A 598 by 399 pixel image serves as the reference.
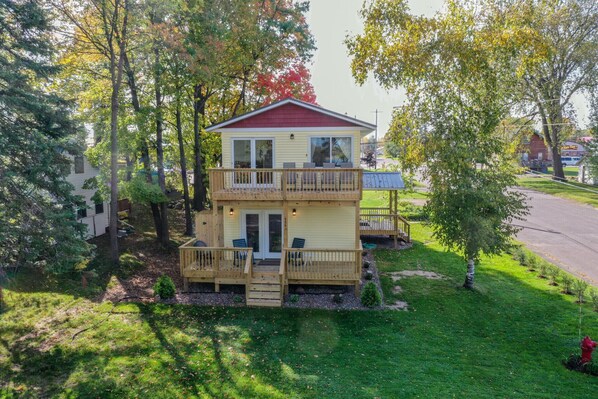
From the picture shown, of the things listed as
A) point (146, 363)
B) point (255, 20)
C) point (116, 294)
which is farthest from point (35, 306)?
point (255, 20)

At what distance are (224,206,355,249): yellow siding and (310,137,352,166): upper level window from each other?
78.3 inches

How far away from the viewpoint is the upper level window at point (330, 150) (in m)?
14.7

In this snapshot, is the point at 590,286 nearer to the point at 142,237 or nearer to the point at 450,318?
the point at 450,318

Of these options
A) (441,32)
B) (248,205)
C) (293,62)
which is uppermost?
(293,62)

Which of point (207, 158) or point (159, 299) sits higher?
point (207, 158)

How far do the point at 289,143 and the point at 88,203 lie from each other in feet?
39.2

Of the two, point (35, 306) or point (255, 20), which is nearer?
point (35, 306)

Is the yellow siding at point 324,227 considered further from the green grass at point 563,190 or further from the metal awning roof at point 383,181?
the green grass at point 563,190

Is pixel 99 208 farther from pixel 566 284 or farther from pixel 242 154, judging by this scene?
pixel 566 284

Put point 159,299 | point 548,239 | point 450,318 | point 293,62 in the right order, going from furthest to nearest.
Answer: point 293,62 < point 548,239 < point 159,299 < point 450,318

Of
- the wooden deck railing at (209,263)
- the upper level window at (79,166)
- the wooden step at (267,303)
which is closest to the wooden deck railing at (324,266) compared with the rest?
the wooden step at (267,303)

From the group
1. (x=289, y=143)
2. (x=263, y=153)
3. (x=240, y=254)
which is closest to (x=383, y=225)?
(x=289, y=143)

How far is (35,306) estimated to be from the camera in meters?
12.2

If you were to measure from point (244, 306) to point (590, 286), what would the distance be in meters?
13.3
